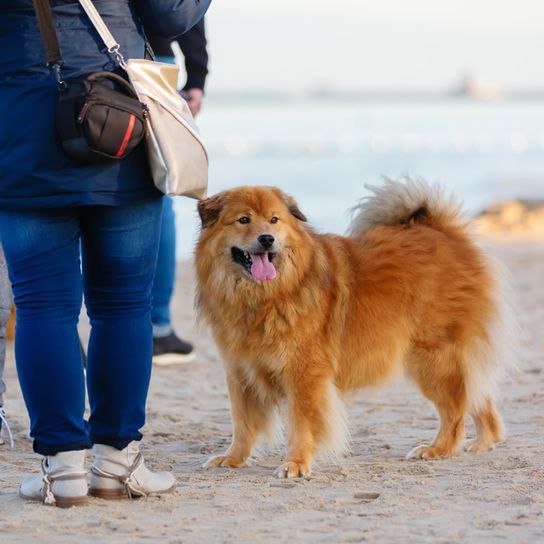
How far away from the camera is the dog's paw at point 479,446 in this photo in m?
4.05

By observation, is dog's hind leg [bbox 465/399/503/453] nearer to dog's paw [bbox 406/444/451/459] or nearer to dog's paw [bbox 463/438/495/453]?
dog's paw [bbox 463/438/495/453]

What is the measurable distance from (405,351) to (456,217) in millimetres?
640

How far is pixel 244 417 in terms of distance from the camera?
12.8ft

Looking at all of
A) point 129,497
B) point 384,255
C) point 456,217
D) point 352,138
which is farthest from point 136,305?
point 352,138

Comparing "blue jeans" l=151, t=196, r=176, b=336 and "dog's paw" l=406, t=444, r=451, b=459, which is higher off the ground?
"blue jeans" l=151, t=196, r=176, b=336

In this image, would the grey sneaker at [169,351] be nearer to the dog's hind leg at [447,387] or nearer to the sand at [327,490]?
the sand at [327,490]

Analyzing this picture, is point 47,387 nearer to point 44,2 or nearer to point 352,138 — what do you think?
point 44,2

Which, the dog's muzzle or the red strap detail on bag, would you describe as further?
the dog's muzzle

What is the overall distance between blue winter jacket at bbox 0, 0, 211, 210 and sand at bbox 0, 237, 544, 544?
89 cm

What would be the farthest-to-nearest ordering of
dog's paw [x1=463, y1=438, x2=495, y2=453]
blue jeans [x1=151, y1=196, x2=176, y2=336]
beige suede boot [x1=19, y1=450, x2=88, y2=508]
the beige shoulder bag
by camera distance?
blue jeans [x1=151, y1=196, x2=176, y2=336]
dog's paw [x1=463, y1=438, x2=495, y2=453]
beige suede boot [x1=19, y1=450, x2=88, y2=508]
the beige shoulder bag

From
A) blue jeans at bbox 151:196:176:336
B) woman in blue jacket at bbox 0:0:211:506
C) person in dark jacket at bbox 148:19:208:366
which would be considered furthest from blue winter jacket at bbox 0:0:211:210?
blue jeans at bbox 151:196:176:336

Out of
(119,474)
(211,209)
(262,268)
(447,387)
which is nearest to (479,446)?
(447,387)

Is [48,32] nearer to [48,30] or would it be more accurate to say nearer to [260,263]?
[48,30]

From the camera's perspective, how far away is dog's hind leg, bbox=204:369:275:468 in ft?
12.7
